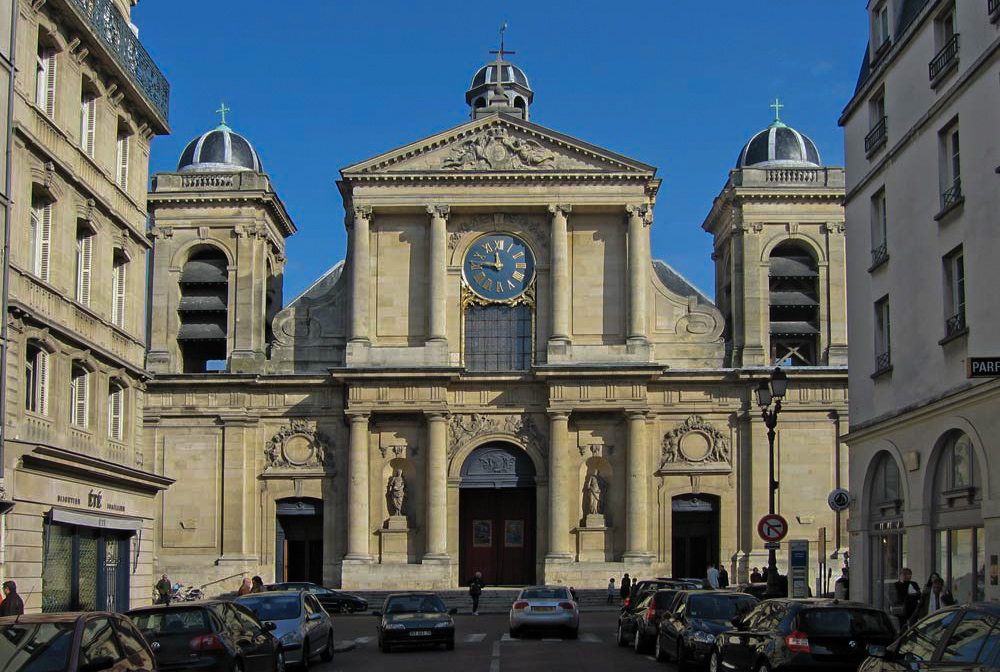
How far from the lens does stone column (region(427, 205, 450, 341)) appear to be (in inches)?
2234

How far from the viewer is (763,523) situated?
31.0 metres

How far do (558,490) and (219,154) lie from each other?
20996 mm

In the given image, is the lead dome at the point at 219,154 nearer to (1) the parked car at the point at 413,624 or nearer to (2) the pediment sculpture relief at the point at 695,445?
(2) the pediment sculpture relief at the point at 695,445

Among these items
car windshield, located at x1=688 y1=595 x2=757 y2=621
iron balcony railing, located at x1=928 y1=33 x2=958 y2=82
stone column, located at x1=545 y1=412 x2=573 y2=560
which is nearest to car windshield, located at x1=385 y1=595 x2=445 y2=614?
car windshield, located at x1=688 y1=595 x2=757 y2=621

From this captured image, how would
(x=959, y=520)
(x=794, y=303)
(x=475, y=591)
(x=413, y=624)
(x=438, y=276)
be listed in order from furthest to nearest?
(x=794, y=303)
(x=438, y=276)
(x=475, y=591)
(x=413, y=624)
(x=959, y=520)

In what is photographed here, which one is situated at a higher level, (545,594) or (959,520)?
(959,520)

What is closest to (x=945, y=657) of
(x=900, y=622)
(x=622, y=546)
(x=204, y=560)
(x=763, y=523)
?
(x=900, y=622)

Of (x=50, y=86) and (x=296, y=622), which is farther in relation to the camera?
(x=50, y=86)

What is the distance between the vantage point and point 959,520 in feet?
85.7

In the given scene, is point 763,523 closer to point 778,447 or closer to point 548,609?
point 548,609

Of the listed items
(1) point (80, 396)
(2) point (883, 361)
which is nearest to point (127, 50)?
(1) point (80, 396)

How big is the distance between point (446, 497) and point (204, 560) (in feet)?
32.1

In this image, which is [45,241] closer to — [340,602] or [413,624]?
[413,624]

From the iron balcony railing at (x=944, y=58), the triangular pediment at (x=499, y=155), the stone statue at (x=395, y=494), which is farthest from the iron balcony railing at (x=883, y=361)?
the stone statue at (x=395, y=494)
